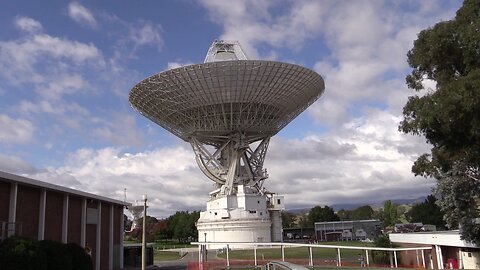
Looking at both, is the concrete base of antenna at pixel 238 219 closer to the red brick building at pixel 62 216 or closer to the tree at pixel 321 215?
the red brick building at pixel 62 216

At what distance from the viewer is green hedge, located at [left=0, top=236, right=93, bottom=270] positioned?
21500 millimetres

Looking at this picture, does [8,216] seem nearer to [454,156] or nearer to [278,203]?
[454,156]

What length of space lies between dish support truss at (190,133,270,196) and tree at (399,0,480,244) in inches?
2014

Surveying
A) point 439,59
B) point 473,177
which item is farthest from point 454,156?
point 439,59

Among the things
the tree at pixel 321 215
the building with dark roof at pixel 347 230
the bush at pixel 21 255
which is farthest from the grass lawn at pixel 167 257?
the tree at pixel 321 215

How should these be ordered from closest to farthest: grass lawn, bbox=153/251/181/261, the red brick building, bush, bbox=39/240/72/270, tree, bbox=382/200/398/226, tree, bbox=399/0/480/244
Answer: tree, bbox=399/0/480/244, bush, bbox=39/240/72/270, the red brick building, grass lawn, bbox=153/251/181/261, tree, bbox=382/200/398/226

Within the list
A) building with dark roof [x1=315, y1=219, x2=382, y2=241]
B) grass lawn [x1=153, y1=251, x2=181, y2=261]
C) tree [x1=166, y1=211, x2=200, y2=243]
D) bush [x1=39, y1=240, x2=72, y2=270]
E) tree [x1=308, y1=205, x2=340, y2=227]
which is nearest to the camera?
bush [x1=39, y1=240, x2=72, y2=270]

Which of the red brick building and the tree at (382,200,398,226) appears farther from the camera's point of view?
the tree at (382,200,398,226)

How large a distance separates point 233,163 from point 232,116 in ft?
32.2

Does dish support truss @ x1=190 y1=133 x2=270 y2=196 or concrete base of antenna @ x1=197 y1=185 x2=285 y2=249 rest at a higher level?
dish support truss @ x1=190 y1=133 x2=270 y2=196

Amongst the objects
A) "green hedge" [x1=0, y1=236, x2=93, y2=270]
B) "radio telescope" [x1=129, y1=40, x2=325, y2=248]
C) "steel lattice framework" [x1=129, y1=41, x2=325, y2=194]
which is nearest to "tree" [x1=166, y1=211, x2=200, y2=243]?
"radio telescope" [x1=129, y1=40, x2=325, y2=248]

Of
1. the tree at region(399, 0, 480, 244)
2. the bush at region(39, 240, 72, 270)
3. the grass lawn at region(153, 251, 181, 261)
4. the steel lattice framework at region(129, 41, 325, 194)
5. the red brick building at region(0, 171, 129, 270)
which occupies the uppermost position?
the steel lattice framework at region(129, 41, 325, 194)

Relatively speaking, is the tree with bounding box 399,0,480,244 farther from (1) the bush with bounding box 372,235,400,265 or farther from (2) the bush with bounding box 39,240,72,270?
(1) the bush with bounding box 372,235,400,265

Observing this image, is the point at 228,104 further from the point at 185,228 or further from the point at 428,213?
the point at 428,213
